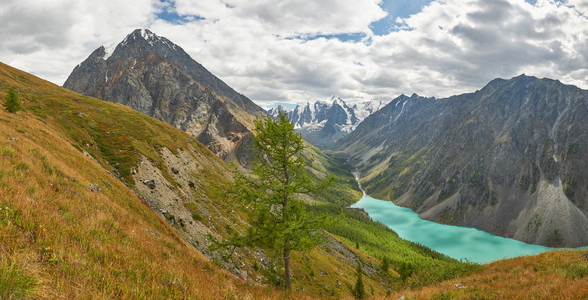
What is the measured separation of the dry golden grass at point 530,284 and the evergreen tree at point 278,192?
6.67 m

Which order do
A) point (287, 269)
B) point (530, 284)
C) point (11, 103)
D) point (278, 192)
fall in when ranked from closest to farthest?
1. point (530, 284)
2. point (278, 192)
3. point (287, 269)
4. point (11, 103)

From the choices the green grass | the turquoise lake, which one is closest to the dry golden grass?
the green grass

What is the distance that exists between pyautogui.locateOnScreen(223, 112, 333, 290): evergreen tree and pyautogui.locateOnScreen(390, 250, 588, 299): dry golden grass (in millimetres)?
6674

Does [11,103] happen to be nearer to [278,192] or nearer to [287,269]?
[278,192]

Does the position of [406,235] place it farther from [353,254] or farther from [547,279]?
[547,279]

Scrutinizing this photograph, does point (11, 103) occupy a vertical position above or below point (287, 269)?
above

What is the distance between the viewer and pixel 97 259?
6258mm

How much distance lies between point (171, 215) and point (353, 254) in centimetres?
5549

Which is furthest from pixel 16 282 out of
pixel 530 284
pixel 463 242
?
pixel 463 242

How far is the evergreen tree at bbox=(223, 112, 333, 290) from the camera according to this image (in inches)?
665

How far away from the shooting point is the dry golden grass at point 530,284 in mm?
9781

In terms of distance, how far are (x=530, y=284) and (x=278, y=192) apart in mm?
14649

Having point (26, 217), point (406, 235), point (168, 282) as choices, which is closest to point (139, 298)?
point (168, 282)

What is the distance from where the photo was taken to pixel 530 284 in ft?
42.3
